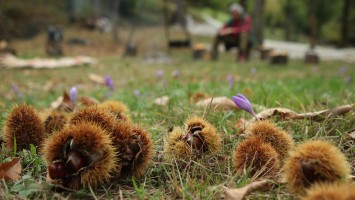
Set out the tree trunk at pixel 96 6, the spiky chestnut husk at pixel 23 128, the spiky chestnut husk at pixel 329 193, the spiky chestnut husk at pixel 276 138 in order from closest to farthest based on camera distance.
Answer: the spiky chestnut husk at pixel 329 193
the spiky chestnut husk at pixel 276 138
the spiky chestnut husk at pixel 23 128
the tree trunk at pixel 96 6

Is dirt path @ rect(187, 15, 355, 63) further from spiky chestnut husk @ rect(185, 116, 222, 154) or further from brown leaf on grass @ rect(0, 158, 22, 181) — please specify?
brown leaf on grass @ rect(0, 158, 22, 181)

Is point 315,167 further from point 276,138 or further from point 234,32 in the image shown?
point 234,32

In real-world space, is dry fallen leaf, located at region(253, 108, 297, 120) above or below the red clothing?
above

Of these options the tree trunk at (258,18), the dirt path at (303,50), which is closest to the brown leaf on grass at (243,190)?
the dirt path at (303,50)

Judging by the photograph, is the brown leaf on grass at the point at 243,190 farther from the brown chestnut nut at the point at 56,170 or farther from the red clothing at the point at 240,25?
the red clothing at the point at 240,25

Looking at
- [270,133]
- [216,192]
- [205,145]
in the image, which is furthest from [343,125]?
[216,192]

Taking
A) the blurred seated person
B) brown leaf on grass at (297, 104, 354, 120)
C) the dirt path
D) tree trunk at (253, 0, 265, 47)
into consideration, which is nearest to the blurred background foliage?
tree trunk at (253, 0, 265, 47)
